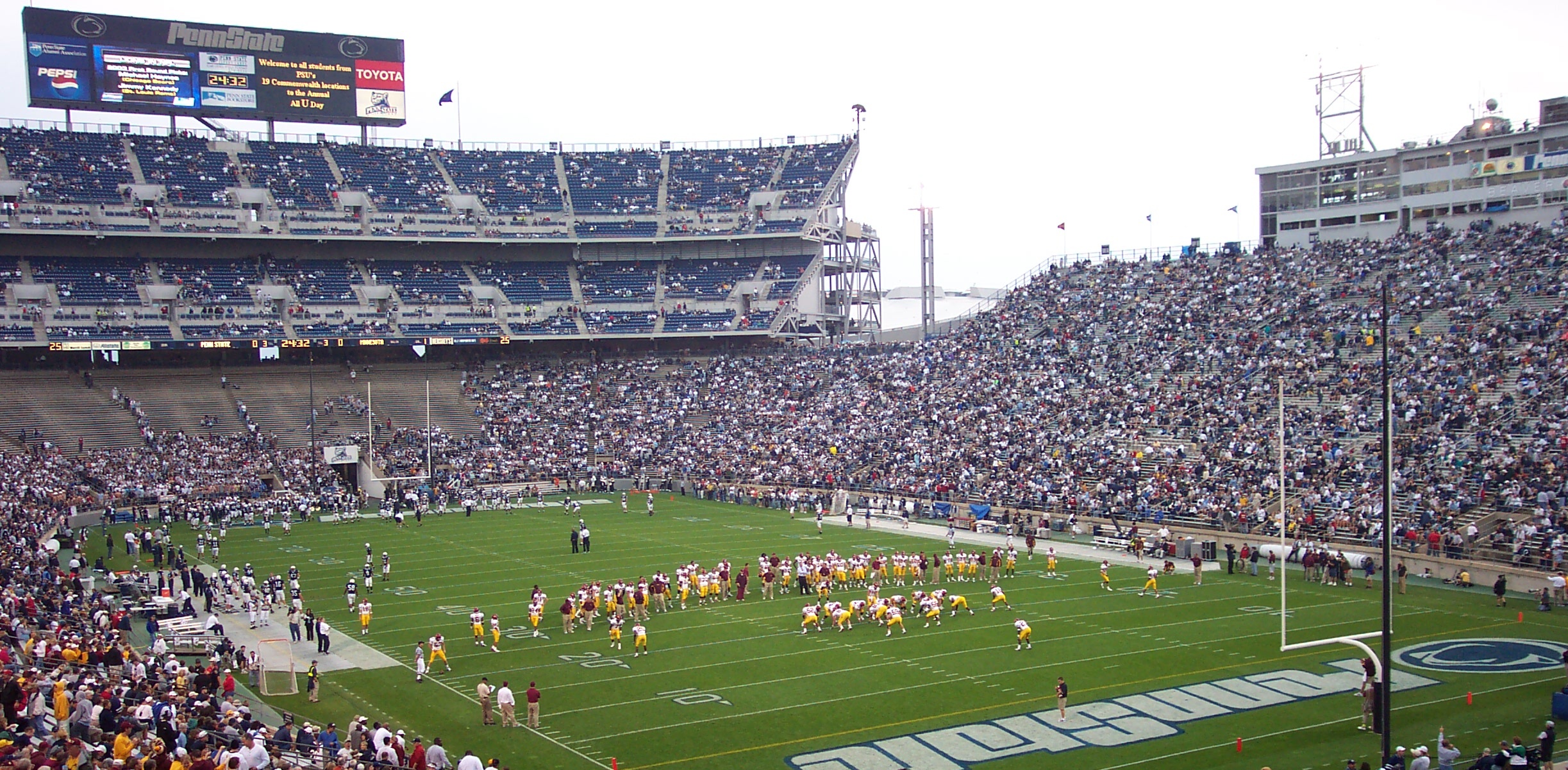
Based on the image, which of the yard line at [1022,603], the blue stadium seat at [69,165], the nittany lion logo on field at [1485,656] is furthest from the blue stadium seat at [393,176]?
the nittany lion logo on field at [1485,656]

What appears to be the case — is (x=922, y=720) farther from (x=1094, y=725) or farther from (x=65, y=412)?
(x=65, y=412)

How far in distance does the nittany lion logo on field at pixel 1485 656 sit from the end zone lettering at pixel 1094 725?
1.03m

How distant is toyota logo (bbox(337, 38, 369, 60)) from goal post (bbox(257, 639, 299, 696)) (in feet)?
146

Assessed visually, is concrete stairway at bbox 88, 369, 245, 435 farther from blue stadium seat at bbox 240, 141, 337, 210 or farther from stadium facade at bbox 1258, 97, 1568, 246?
stadium facade at bbox 1258, 97, 1568, 246

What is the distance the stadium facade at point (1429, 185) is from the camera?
44.2m

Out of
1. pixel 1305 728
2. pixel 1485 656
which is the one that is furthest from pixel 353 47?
pixel 1305 728

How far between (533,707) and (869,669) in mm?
6316

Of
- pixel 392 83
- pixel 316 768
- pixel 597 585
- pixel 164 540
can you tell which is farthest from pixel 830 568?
pixel 392 83

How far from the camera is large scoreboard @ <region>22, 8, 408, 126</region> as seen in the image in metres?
55.5

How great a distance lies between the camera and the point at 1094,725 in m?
18.1

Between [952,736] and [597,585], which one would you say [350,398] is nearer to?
[597,585]

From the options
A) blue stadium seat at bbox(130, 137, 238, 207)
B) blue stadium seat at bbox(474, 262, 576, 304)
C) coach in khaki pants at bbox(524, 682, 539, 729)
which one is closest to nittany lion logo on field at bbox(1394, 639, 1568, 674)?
coach in khaki pants at bbox(524, 682, 539, 729)

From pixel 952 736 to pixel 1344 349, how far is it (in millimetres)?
28551

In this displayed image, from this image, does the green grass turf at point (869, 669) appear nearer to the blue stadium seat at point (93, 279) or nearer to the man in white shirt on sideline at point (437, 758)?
the man in white shirt on sideline at point (437, 758)
